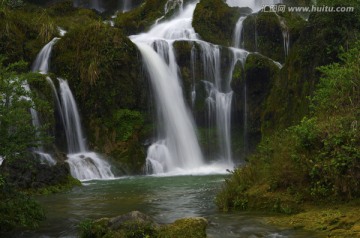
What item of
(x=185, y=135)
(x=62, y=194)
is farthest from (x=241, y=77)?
(x=62, y=194)

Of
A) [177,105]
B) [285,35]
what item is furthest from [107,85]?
[285,35]

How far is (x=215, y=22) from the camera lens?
3431 cm

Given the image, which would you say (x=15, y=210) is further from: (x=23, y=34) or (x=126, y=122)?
(x=23, y=34)

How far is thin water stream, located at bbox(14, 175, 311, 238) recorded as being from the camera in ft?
27.5

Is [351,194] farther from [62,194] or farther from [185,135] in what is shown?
[185,135]

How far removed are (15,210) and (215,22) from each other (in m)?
28.1

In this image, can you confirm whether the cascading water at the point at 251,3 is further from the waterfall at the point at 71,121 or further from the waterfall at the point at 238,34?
the waterfall at the point at 71,121

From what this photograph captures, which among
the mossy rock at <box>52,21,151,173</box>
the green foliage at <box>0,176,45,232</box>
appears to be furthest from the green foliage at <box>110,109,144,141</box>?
the green foliage at <box>0,176,45,232</box>

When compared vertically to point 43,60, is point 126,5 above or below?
above

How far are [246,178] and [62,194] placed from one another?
293 inches

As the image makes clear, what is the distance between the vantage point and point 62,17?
1513 inches

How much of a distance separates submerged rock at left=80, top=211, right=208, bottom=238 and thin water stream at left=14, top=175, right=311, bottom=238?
52cm

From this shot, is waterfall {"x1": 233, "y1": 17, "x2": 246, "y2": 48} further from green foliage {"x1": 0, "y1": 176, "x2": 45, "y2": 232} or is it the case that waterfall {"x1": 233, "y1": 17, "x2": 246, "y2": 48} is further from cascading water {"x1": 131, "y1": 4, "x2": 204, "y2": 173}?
green foliage {"x1": 0, "y1": 176, "x2": 45, "y2": 232}

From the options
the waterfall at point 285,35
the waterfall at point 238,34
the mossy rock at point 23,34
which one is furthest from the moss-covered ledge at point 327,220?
the waterfall at point 238,34
